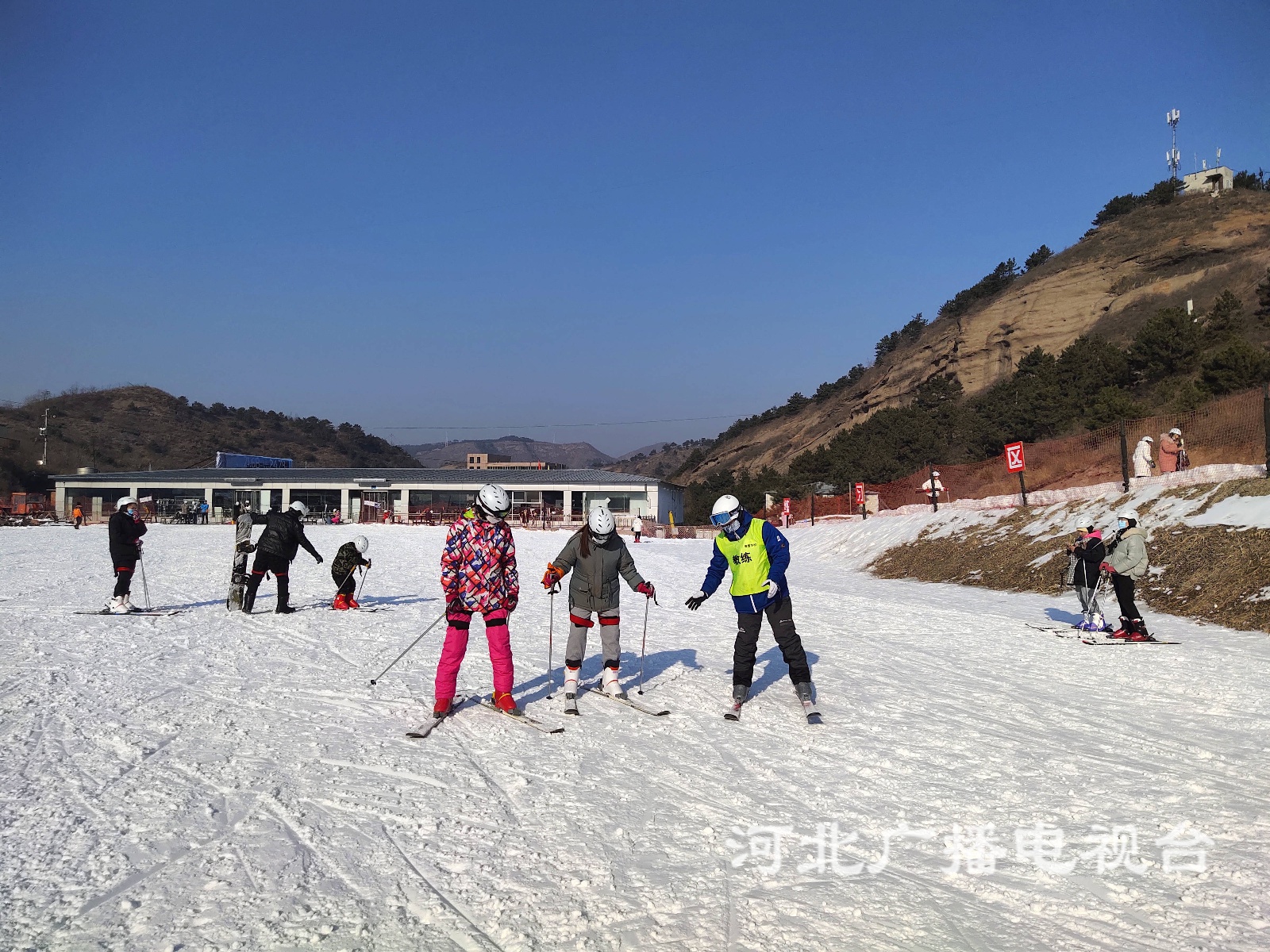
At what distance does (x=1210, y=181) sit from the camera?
3693 inches

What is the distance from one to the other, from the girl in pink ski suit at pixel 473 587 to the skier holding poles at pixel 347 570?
7.33 meters

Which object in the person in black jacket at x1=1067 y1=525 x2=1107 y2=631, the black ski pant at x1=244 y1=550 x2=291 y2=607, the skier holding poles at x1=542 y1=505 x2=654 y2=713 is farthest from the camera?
the black ski pant at x1=244 y1=550 x2=291 y2=607

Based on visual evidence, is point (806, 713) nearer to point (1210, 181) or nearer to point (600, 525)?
point (600, 525)

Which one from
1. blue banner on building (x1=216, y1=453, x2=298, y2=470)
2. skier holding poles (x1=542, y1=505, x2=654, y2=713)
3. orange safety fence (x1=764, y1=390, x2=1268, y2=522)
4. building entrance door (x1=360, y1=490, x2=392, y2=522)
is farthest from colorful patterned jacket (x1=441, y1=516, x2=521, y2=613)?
blue banner on building (x1=216, y1=453, x2=298, y2=470)

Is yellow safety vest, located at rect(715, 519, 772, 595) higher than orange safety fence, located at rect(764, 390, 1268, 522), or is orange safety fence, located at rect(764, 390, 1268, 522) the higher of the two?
orange safety fence, located at rect(764, 390, 1268, 522)

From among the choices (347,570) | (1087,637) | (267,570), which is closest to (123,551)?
(267,570)

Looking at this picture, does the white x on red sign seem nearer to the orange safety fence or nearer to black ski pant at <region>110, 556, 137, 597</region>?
the orange safety fence

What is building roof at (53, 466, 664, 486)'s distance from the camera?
6606 cm

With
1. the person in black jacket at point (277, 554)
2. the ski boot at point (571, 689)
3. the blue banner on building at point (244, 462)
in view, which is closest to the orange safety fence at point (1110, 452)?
the ski boot at point (571, 689)

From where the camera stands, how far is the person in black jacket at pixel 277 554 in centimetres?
1262

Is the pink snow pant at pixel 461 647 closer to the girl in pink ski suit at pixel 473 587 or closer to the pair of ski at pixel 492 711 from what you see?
the girl in pink ski suit at pixel 473 587

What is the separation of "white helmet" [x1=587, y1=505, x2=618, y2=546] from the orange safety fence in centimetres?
1433

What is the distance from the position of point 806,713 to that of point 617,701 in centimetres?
167

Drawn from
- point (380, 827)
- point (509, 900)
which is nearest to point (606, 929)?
point (509, 900)
